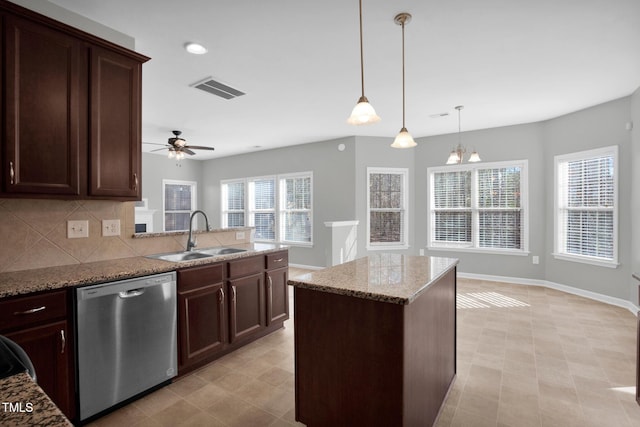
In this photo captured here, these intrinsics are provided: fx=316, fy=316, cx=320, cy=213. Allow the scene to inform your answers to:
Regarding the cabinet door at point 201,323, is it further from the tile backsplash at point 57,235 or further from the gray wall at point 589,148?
the gray wall at point 589,148

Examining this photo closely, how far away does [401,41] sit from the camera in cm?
269

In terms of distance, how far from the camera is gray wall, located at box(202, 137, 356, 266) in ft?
20.3

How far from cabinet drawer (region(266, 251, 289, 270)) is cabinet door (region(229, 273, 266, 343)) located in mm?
152

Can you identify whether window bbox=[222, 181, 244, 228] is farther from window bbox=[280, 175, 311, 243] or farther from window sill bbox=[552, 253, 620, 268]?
window sill bbox=[552, 253, 620, 268]

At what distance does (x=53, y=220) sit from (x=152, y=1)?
5.46 ft

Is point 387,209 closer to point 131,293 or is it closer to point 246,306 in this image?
point 246,306

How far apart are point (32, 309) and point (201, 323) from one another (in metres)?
1.09

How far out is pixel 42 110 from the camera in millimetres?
1954

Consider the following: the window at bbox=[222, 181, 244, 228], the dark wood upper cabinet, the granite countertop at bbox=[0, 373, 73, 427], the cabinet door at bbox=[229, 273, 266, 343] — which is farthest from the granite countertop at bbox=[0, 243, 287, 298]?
the window at bbox=[222, 181, 244, 228]

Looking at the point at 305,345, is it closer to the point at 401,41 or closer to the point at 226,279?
the point at 226,279

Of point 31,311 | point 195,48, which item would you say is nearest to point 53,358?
point 31,311

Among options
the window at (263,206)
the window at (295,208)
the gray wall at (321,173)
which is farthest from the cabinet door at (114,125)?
the window at (263,206)

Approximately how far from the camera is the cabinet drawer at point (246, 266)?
276cm

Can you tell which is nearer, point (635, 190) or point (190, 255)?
point (190, 255)
